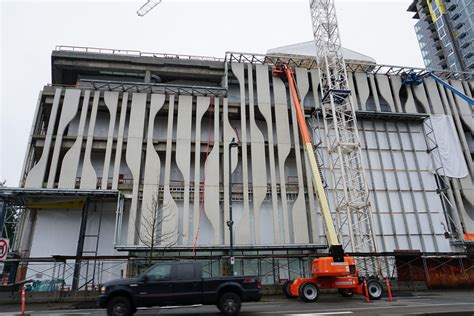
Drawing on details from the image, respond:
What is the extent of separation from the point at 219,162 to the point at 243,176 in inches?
111

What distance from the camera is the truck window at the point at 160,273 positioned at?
1082 centimetres

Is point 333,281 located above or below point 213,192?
below

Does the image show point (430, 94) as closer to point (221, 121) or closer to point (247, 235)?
point (221, 121)

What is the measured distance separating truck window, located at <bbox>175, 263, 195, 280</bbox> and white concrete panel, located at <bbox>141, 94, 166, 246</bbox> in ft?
43.8

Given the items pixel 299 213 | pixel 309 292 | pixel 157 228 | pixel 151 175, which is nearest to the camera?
pixel 309 292

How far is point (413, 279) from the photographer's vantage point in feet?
80.0

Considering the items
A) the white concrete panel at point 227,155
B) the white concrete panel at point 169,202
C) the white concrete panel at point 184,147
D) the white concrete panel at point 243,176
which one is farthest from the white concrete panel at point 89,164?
the white concrete panel at point 243,176

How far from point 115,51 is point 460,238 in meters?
39.6

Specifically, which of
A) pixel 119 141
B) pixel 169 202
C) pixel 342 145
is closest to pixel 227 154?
pixel 169 202

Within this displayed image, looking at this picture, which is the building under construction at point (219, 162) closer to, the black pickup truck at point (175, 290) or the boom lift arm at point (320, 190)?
the boom lift arm at point (320, 190)

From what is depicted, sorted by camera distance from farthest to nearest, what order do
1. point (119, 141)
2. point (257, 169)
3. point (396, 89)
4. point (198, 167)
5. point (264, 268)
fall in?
point (396, 89) → point (257, 169) → point (119, 141) → point (198, 167) → point (264, 268)

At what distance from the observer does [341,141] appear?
28.3 meters

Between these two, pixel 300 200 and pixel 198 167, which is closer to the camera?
pixel 198 167

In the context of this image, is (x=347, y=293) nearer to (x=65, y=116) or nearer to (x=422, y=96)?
(x=422, y=96)
